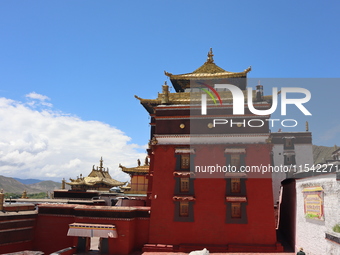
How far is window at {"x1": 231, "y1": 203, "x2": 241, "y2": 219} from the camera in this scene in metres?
20.2

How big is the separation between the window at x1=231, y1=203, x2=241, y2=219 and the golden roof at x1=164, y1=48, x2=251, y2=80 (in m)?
9.89

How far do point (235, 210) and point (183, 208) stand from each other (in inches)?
135

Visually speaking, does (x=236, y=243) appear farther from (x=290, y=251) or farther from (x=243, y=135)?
(x=243, y=135)

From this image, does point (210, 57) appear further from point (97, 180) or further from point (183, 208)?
point (97, 180)

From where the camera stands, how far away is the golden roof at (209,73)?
79.9 ft

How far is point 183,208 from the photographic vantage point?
2081 centimetres

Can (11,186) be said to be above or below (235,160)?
below

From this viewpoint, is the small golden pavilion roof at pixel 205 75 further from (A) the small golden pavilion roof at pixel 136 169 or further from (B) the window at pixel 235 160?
(A) the small golden pavilion roof at pixel 136 169

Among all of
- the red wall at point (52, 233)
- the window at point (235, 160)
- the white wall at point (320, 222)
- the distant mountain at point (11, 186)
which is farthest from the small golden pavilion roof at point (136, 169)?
the distant mountain at point (11, 186)

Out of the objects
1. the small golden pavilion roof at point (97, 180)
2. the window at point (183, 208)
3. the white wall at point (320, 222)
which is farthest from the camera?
the small golden pavilion roof at point (97, 180)

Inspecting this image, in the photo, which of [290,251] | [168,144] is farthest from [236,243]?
[168,144]

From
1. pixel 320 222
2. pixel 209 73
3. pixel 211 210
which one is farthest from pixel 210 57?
pixel 320 222

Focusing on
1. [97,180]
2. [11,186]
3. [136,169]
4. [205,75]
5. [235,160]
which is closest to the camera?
[235,160]

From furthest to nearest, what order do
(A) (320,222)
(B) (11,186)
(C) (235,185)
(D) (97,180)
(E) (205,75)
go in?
(B) (11,186), (D) (97,180), (E) (205,75), (C) (235,185), (A) (320,222)
